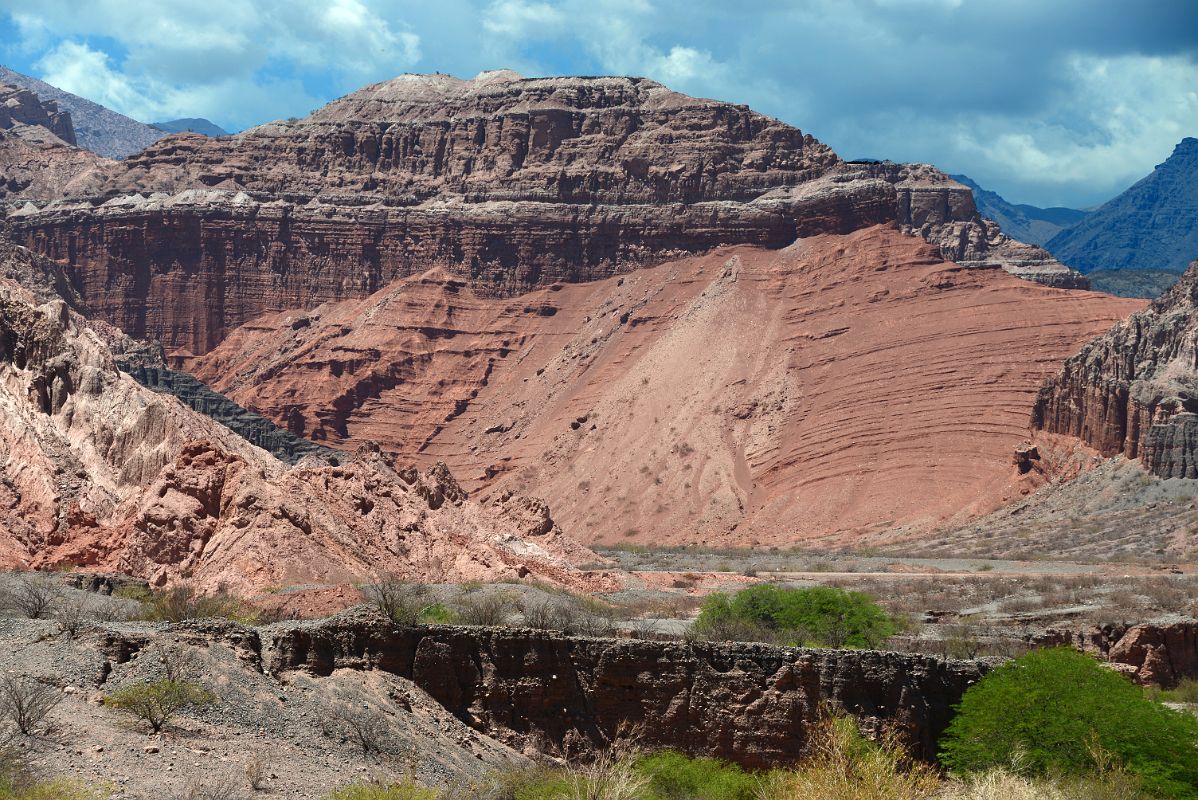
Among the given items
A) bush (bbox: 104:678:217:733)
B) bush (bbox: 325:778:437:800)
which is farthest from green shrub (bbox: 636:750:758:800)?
bush (bbox: 104:678:217:733)

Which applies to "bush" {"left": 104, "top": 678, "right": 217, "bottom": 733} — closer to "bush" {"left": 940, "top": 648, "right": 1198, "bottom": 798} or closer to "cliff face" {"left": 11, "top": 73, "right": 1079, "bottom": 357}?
"bush" {"left": 940, "top": 648, "right": 1198, "bottom": 798}

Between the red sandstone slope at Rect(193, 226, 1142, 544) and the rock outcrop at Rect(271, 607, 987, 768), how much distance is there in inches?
2366

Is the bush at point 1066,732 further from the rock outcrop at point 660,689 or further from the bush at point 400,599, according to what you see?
the bush at point 400,599

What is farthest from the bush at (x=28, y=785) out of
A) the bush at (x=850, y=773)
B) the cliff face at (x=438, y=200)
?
the cliff face at (x=438, y=200)

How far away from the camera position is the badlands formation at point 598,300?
333ft

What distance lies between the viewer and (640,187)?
451 feet

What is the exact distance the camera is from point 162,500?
43.9 metres

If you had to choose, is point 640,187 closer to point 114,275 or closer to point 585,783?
point 114,275

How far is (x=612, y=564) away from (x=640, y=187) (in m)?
68.8

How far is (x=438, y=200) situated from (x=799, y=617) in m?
103

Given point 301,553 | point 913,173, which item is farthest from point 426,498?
point 913,173

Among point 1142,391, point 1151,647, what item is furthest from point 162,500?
point 1142,391

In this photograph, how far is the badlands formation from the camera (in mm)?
101375

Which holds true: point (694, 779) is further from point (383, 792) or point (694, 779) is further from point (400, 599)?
point (383, 792)
